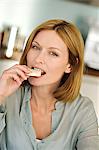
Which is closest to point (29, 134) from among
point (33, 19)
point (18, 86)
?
point (18, 86)

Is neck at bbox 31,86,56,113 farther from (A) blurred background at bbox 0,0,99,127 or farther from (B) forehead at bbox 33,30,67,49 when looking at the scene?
(A) blurred background at bbox 0,0,99,127

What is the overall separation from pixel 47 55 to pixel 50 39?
0.07m

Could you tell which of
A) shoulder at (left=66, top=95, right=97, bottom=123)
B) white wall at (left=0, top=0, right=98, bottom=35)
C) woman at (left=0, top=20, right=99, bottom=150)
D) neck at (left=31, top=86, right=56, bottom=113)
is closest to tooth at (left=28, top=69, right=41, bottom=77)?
woman at (left=0, top=20, right=99, bottom=150)

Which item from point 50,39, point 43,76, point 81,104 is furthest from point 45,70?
point 81,104

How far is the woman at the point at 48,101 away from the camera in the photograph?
133 cm

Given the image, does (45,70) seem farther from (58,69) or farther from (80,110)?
(80,110)

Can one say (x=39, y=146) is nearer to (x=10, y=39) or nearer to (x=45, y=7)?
(x=10, y=39)

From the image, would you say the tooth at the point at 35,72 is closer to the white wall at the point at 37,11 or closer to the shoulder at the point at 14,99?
the shoulder at the point at 14,99

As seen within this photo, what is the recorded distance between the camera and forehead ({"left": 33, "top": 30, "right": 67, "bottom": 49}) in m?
1.36

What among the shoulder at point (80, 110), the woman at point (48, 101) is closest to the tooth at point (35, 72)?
the woman at point (48, 101)

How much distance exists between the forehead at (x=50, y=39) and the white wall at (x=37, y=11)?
945 millimetres

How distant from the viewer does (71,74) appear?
1.49 meters

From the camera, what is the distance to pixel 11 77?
4.38 feet

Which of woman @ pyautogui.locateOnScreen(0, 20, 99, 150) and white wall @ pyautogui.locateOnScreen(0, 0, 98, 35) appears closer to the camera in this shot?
woman @ pyautogui.locateOnScreen(0, 20, 99, 150)
